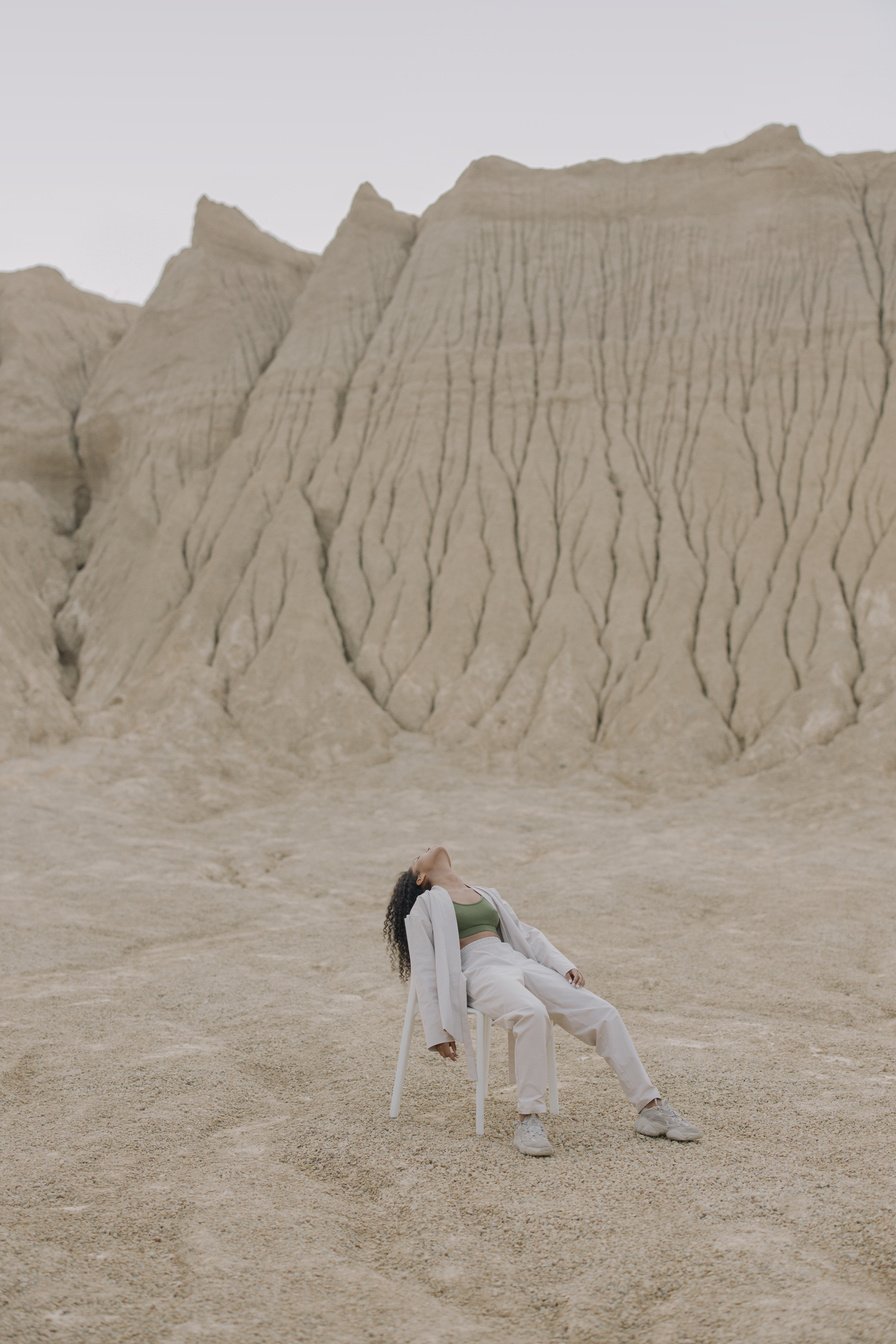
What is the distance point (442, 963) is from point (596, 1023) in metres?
0.87

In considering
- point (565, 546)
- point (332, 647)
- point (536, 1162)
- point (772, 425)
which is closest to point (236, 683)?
point (332, 647)

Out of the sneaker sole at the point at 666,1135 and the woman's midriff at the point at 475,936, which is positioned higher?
the woman's midriff at the point at 475,936

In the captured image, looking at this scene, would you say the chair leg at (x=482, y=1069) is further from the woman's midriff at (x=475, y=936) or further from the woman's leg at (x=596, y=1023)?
the woman's midriff at (x=475, y=936)

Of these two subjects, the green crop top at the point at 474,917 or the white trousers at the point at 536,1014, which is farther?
the green crop top at the point at 474,917

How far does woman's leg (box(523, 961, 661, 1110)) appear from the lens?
5.85m

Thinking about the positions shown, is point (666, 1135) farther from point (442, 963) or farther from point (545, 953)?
point (442, 963)

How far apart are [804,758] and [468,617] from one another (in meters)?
8.63

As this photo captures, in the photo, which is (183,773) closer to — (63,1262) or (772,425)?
(772,425)

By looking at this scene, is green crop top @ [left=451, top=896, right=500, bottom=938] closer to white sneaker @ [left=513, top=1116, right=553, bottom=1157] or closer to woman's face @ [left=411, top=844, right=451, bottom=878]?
woman's face @ [left=411, top=844, right=451, bottom=878]

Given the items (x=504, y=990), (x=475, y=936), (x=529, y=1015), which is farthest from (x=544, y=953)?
(x=529, y=1015)

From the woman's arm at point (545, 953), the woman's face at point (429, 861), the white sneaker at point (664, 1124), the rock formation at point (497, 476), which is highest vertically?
the rock formation at point (497, 476)

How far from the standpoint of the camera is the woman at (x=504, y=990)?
228 inches

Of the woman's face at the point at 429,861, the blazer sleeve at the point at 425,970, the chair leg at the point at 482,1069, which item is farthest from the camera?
the woman's face at the point at 429,861

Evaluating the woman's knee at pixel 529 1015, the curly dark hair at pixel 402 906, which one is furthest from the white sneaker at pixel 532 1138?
the curly dark hair at pixel 402 906
